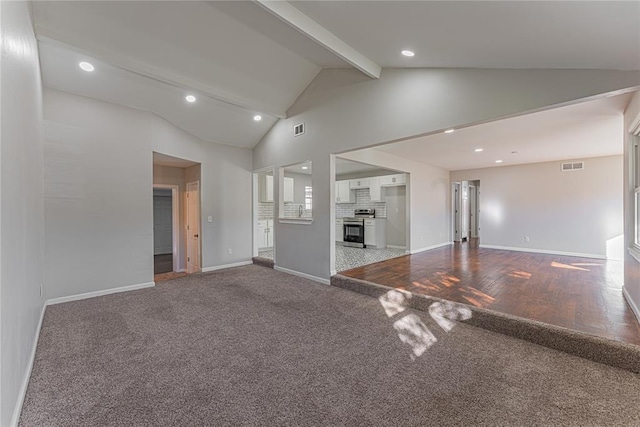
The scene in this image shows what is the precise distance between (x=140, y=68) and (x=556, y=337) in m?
5.69

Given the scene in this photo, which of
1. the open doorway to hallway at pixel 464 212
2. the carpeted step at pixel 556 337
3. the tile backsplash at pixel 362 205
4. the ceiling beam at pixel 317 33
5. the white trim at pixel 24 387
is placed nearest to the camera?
the white trim at pixel 24 387

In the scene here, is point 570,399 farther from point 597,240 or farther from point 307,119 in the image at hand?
point 597,240

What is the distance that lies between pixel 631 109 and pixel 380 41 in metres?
3.02

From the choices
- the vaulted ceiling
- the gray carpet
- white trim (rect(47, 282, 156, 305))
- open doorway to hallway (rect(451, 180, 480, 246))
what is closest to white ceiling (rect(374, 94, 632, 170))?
the vaulted ceiling

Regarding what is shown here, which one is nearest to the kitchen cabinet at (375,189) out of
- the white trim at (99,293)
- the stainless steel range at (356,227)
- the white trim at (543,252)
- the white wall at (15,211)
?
the stainless steel range at (356,227)

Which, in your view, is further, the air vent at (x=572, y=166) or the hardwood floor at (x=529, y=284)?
the air vent at (x=572, y=166)

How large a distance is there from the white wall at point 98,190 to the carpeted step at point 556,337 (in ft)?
15.2

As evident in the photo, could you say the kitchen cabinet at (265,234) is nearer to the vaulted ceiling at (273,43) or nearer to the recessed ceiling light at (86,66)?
the vaulted ceiling at (273,43)

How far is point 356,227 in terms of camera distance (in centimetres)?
846

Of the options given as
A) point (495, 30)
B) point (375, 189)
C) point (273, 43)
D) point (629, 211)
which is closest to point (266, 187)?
point (375, 189)

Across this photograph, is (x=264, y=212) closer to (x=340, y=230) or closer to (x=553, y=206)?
(x=340, y=230)

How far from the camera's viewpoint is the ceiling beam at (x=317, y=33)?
2.73 meters

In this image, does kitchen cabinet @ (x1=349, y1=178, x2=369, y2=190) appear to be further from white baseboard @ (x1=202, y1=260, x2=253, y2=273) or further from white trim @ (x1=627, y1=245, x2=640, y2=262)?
white trim @ (x1=627, y1=245, x2=640, y2=262)

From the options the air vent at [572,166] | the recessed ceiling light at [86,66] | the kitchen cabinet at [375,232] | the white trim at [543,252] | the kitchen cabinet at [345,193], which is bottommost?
the white trim at [543,252]
